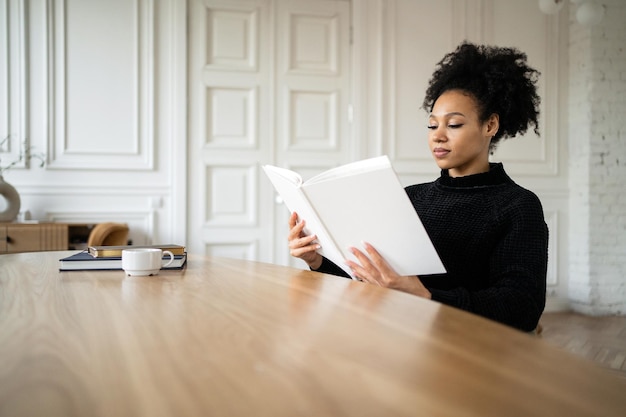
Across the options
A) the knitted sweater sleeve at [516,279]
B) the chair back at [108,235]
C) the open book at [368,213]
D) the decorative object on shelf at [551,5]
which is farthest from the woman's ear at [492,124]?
the decorative object on shelf at [551,5]

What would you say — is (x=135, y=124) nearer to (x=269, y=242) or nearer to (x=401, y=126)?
(x=269, y=242)

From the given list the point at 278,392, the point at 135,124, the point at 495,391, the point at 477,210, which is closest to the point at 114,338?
the point at 278,392

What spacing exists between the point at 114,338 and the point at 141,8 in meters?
3.50

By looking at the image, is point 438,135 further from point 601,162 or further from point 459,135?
point 601,162

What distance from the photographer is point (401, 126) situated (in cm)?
418

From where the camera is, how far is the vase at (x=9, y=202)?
324cm

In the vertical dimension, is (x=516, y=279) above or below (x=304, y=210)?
below

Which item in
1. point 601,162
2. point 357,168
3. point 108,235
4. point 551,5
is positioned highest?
point 551,5

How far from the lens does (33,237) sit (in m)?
3.17

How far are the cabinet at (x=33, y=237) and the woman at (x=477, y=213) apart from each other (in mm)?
2187

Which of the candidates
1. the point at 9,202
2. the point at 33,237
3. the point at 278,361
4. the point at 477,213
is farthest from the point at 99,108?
the point at 278,361

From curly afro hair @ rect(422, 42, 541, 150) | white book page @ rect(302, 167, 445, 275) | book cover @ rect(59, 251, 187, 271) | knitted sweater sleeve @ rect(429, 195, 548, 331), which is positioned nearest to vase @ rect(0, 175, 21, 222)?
book cover @ rect(59, 251, 187, 271)

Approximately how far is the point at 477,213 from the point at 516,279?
0.29 meters

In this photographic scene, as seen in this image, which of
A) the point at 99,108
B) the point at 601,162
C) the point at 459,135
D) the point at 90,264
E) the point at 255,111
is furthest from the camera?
the point at 601,162
